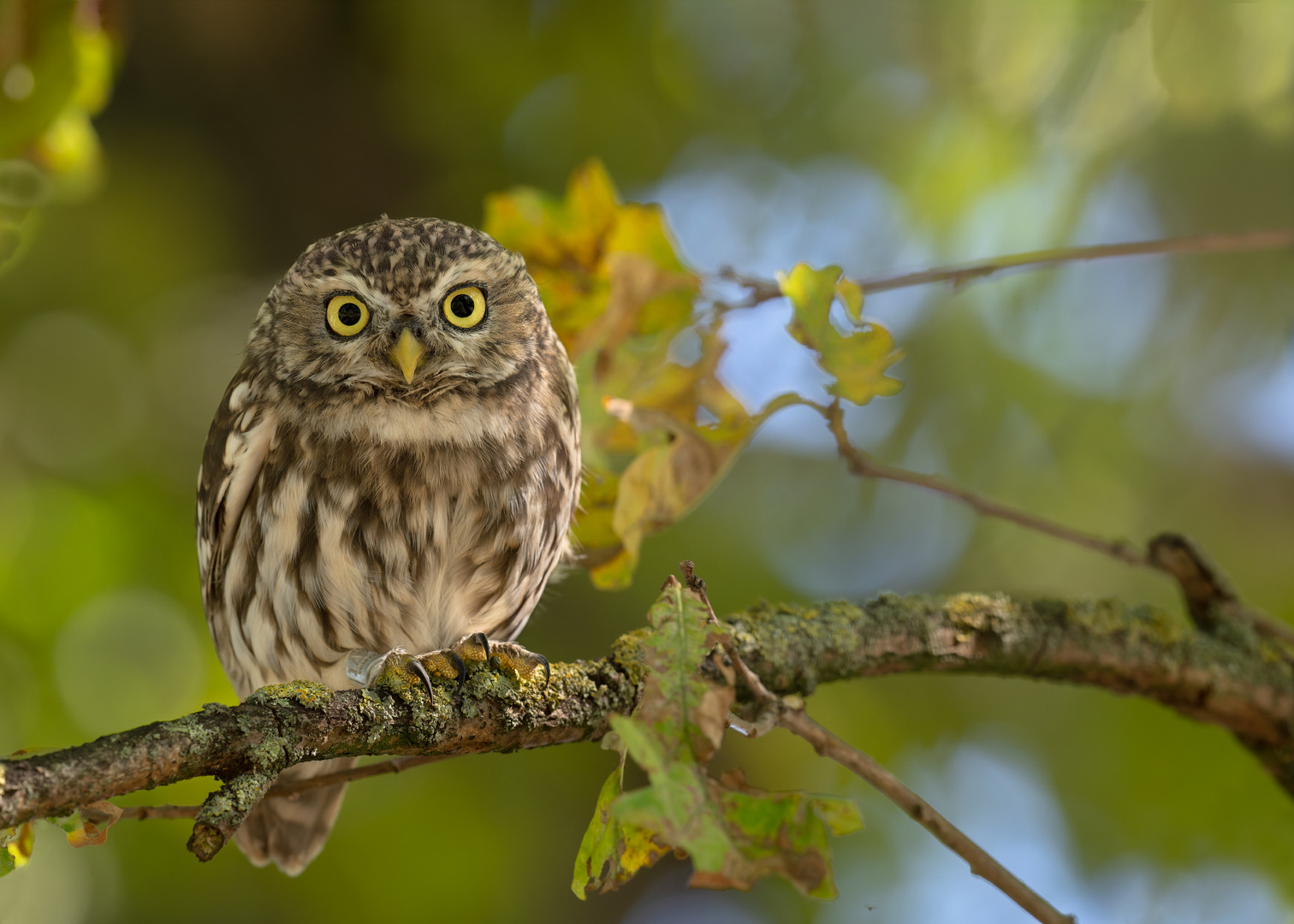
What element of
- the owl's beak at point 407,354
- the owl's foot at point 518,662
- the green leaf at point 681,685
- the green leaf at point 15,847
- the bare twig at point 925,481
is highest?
the owl's beak at point 407,354

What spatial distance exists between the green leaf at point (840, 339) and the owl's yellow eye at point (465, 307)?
96 cm

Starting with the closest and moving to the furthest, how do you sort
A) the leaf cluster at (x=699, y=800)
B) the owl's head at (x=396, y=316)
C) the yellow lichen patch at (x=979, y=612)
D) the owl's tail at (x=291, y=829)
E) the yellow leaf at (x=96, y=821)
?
the leaf cluster at (x=699, y=800) < the yellow leaf at (x=96, y=821) < the yellow lichen patch at (x=979, y=612) < the owl's head at (x=396, y=316) < the owl's tail at (x=291, y=829)

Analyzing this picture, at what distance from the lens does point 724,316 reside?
2305mm

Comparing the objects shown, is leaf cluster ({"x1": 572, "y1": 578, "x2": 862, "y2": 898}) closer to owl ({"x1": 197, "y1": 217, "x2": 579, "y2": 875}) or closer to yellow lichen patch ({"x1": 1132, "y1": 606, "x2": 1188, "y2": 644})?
owl ({"x1": 197, "y1": 217, "x2": 579, "y2": 875})

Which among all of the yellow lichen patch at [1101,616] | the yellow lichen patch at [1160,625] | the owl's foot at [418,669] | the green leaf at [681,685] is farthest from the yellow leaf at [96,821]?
the yellow lichen patch at [1160,625]

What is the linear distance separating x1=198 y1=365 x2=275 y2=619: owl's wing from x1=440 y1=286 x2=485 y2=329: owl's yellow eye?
18.1 inches

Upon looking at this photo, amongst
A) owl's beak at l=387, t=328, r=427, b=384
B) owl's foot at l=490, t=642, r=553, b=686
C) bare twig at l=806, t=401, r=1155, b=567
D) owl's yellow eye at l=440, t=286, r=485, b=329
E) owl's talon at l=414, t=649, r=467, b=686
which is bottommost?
owl's talon at l=414, t=649, r=467, b=686

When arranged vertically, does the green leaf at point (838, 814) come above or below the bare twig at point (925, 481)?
below

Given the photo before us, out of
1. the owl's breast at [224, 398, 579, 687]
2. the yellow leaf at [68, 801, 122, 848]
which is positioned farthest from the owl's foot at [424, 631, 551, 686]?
the yellow leaf at [68, 801, 122, 848]

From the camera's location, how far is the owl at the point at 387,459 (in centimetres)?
239

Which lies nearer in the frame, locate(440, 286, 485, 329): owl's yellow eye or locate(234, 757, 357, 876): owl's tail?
locate(440, 286, 485, 329): owl's yellow eye

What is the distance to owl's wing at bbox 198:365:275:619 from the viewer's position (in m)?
2.50

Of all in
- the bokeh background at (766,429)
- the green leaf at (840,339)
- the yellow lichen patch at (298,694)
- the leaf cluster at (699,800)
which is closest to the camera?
the leaf cluster at (699,800)

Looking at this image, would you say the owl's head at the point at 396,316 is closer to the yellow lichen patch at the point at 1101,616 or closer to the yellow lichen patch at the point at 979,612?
the yellow lichen patch at the point at 979,612
